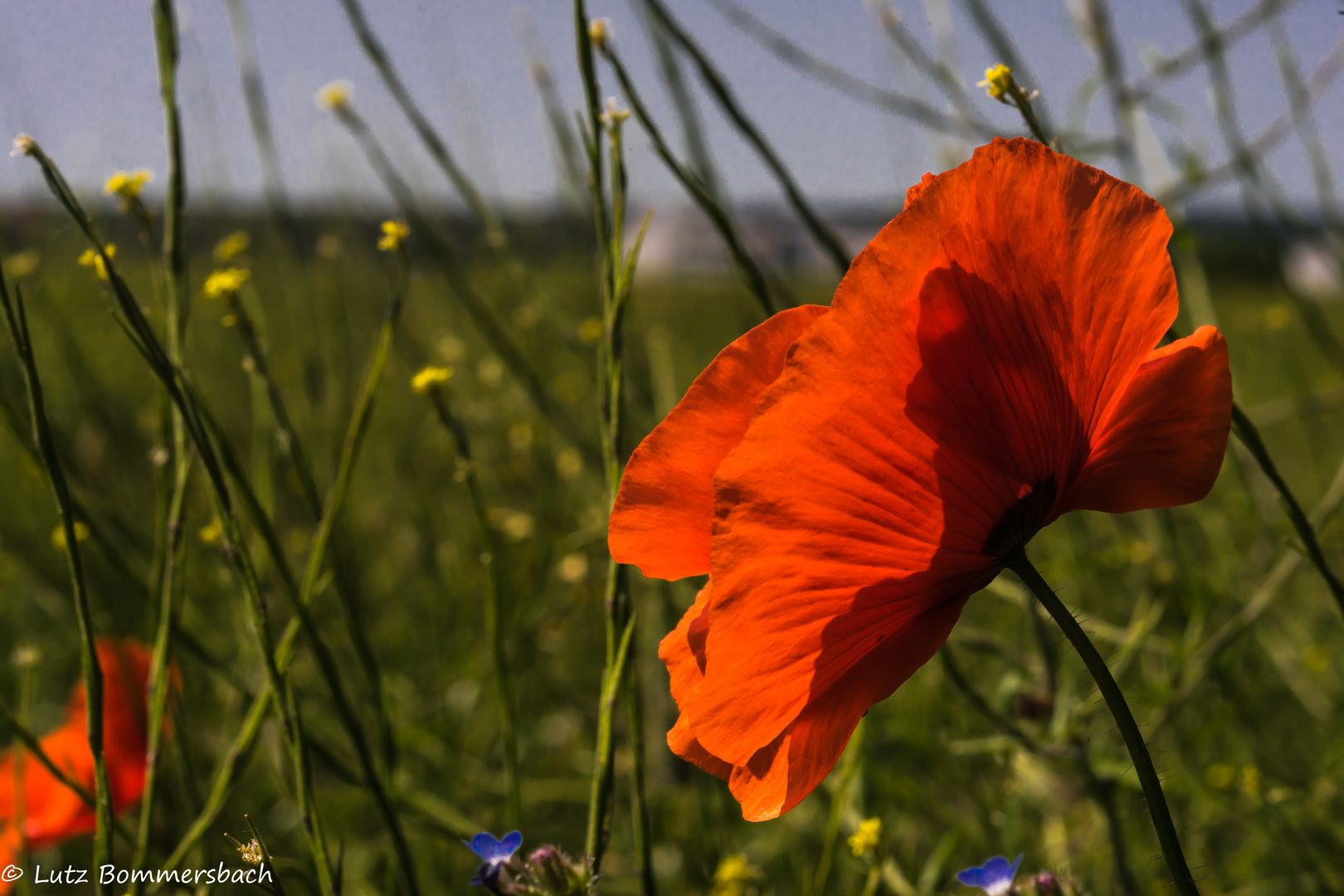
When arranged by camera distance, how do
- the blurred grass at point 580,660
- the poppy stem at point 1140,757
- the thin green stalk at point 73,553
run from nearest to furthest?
the poppy stem at point 1140,757, the thin green stalk at point 73,553, the blurred grass at point 580,660

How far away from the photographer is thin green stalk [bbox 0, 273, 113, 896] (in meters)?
0.35

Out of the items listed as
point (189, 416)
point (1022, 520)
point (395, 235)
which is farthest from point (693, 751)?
point (395, 235)

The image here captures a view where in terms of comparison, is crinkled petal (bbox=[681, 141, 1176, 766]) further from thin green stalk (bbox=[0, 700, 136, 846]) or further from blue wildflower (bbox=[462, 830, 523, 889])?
thin green stalk (bbox=[0, 700, 136, 846])

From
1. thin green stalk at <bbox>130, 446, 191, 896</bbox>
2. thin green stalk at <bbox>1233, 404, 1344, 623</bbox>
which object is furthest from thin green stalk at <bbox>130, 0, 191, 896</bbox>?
thin green stalk at <bbox>1233, 404, 1344, 623</bbox>

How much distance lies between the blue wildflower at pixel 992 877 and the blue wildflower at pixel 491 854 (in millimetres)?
160

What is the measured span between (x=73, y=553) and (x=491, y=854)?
198 millimetres

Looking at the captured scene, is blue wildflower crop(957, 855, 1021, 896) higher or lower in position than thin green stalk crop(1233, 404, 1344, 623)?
lower

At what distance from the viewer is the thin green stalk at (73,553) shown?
35 centimetres

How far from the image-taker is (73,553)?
0.36 m

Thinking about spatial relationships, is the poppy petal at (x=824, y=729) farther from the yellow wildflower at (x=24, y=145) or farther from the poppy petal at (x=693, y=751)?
the yellow wildflower at (x=24, y=145)

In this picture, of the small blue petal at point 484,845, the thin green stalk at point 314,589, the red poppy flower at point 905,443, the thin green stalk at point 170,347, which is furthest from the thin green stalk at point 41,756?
the red poppy flower at point 905,443

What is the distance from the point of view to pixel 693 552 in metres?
0.34

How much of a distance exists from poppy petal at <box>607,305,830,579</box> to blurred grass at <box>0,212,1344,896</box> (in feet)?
0.75

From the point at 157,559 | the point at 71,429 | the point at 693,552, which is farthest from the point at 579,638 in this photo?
the point at 71,429
